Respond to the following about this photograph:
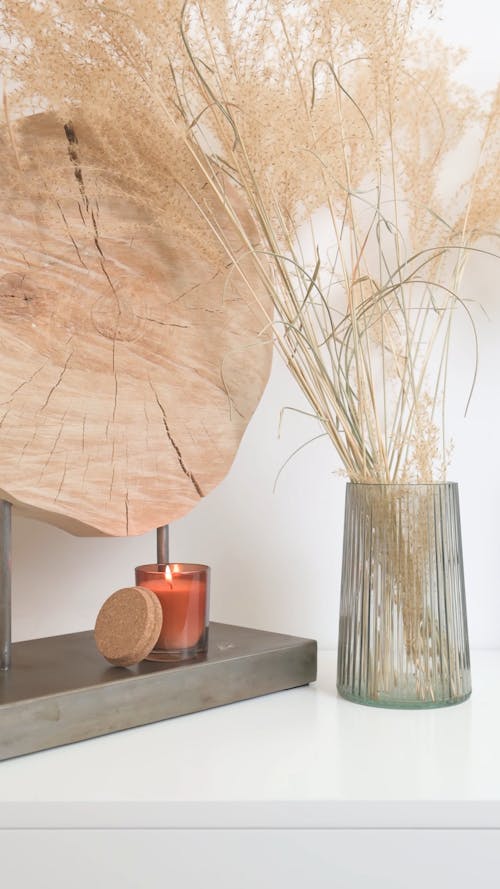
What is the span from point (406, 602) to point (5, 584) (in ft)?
1.34

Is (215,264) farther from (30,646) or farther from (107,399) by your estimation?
(30,646)

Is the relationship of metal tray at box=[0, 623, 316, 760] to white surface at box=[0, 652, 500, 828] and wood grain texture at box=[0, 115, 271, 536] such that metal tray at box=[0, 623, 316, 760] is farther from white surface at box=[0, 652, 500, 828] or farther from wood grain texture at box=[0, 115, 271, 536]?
wood grain texture at box=[0, 115, 271, 536]

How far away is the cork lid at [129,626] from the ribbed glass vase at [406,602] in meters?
0.21

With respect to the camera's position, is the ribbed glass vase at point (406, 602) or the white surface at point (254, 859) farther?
the ribbed glass vase at point (406, 602)

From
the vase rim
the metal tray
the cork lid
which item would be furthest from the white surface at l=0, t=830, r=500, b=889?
the vase rim

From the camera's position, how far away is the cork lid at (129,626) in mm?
894

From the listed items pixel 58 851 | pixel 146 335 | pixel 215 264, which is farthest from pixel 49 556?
pixel 58 851

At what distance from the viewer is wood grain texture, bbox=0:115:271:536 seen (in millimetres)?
909

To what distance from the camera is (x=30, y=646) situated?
1.00m

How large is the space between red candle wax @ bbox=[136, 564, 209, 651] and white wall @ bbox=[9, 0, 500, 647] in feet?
0.86

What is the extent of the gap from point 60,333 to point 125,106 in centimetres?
25

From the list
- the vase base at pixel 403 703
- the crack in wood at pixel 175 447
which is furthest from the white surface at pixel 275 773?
the crack in wood at pixel 175 447

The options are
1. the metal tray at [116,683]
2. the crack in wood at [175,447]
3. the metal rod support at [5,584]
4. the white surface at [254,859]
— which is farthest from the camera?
the crack in wood at [175,447]

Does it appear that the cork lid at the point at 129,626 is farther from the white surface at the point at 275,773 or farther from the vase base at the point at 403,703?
the vase base at the point at 403,703
